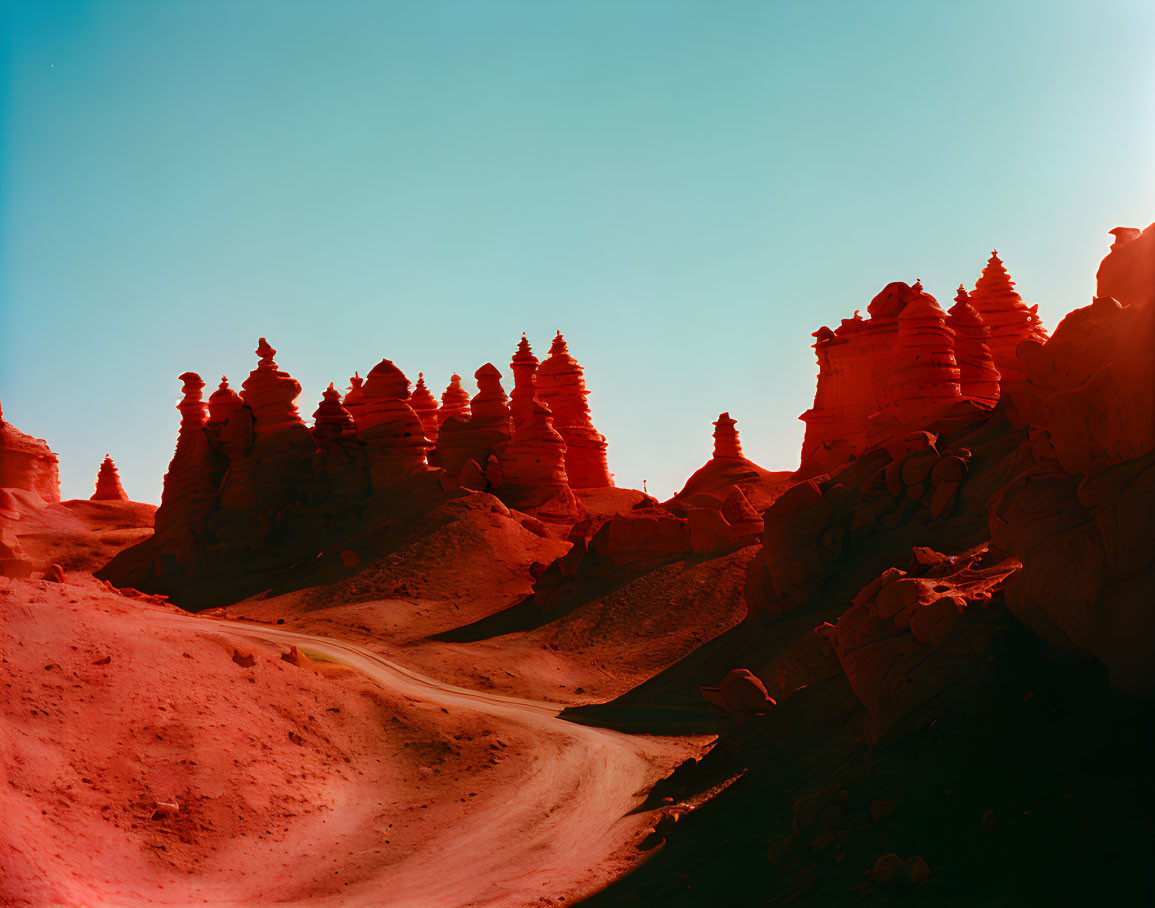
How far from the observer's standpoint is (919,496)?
2695 centimetres

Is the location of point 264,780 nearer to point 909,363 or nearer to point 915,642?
point 915,642

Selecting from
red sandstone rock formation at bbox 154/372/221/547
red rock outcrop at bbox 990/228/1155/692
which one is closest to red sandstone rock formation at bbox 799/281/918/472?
red rock outcrop at bbox 990/228/1155/692

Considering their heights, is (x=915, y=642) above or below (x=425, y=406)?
below

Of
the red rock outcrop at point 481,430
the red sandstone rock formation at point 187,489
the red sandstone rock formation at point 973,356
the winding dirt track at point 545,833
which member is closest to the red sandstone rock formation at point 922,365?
the red sandstone rock formation at point 973,356

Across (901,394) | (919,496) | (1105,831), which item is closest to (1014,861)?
(1105,831)

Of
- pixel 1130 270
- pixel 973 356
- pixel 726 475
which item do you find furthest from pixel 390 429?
pixel 1130 270

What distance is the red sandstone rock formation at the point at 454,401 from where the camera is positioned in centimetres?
6272

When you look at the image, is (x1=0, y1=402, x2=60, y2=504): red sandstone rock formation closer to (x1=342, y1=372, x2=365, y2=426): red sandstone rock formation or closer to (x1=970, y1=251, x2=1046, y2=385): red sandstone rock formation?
(x1=342, y1=372, x2=365, y2=426): red sandstone rock formation

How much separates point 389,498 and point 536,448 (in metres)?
7.83

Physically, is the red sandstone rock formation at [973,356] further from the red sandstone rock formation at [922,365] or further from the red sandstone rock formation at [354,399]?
the red sandstone rock formation at [354,399]

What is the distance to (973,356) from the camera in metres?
39.6

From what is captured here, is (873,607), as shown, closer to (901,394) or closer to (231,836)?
(231,836)

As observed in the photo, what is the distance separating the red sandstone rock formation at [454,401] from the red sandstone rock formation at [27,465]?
2623 centimetres

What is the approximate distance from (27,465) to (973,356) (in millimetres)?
56698
